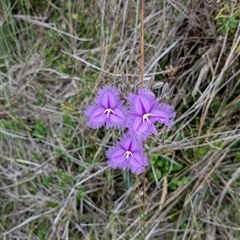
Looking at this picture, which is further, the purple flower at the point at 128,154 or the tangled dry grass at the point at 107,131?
the tangled dry grass at the point at 107,131

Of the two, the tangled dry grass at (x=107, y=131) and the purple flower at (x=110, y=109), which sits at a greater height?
the tangled dry grass at (x=107, y=131)

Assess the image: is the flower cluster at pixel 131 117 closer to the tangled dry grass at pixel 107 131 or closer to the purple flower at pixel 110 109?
the purple flower at pixel 110 109

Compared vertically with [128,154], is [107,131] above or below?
above

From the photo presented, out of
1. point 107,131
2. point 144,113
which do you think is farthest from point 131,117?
point 107,131

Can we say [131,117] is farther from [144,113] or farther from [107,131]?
[107,131]

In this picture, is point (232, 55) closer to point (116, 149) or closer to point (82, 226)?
point (116, 149)

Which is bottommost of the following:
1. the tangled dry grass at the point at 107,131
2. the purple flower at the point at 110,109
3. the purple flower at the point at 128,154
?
the purple flower at the point at 128,154

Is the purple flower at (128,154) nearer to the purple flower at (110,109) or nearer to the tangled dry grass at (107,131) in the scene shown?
the purple flower at (110,109)

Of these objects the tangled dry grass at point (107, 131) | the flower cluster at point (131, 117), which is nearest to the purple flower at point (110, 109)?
the flower cluster at point (131, 117)
